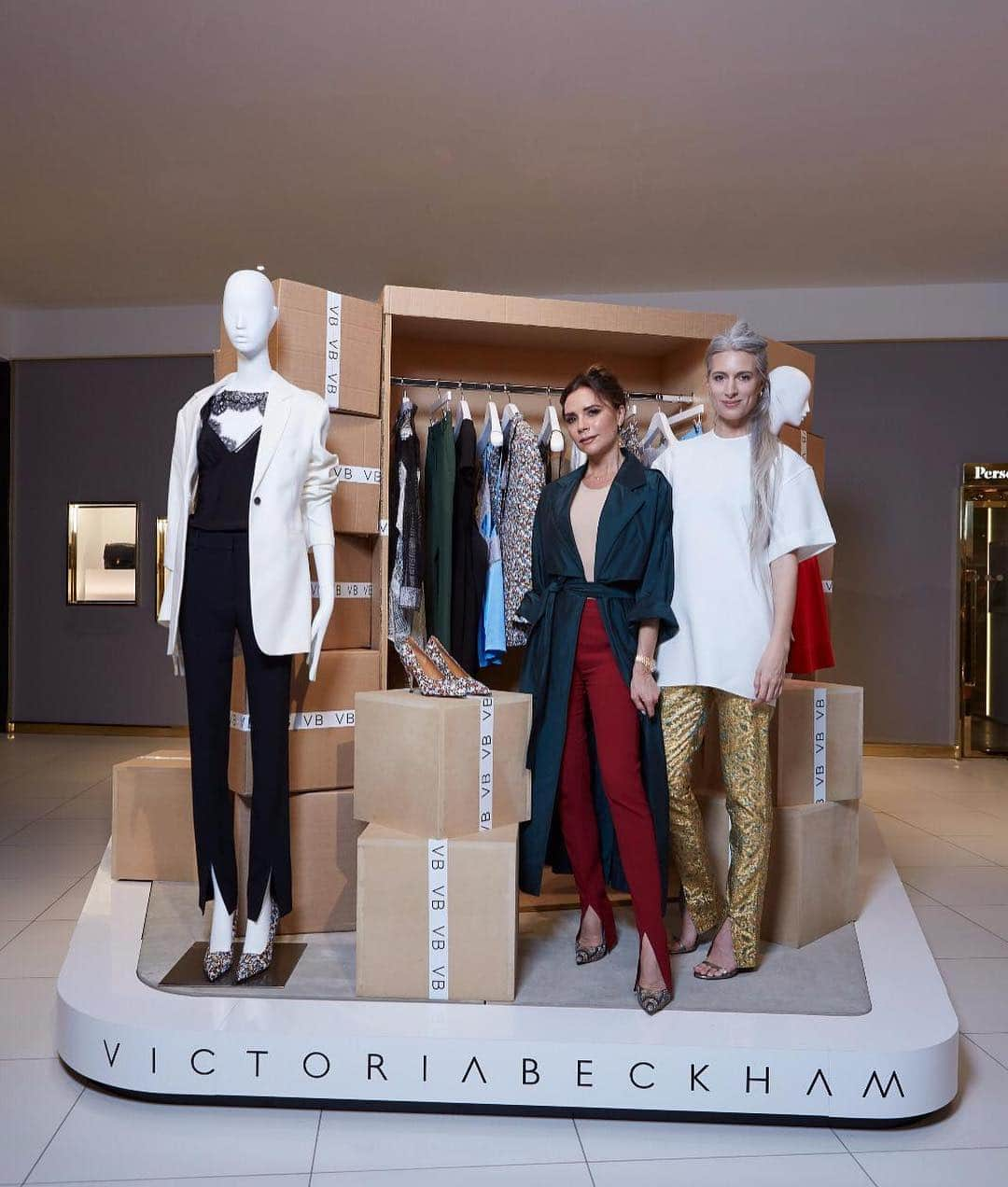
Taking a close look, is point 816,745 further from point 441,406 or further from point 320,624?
point 441,406

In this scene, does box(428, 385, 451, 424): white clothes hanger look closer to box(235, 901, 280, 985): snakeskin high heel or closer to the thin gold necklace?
the thin gold necklace

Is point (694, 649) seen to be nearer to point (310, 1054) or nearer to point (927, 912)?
point (310, 1054)

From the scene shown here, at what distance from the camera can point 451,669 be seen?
9.16 ft

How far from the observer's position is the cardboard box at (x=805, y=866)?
2.98m

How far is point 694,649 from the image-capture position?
258 cm

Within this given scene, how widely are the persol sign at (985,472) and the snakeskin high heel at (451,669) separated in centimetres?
537

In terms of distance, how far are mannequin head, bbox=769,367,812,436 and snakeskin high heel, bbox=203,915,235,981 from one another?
97.6 inches

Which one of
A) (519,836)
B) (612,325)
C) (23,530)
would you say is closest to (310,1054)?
(519,836)

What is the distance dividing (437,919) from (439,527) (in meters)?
1.42

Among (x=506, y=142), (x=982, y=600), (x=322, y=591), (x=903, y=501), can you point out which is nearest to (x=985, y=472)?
(x=903, y=501)

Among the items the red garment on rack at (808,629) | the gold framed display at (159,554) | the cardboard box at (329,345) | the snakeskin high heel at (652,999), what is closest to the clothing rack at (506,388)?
the cardboard box at (329,345)

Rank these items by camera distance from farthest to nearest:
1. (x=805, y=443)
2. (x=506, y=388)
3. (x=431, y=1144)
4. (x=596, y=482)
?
(x=805, y=443)
(x=506, y=388)
(x=596, y=482)
(x=431, y=1144)

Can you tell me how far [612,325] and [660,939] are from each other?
6.74 ft

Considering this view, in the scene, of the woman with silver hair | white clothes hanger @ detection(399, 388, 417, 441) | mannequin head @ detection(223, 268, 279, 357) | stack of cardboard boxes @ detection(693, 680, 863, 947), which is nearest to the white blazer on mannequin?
mannequin head @ detection(223, 268, 279, 357)
